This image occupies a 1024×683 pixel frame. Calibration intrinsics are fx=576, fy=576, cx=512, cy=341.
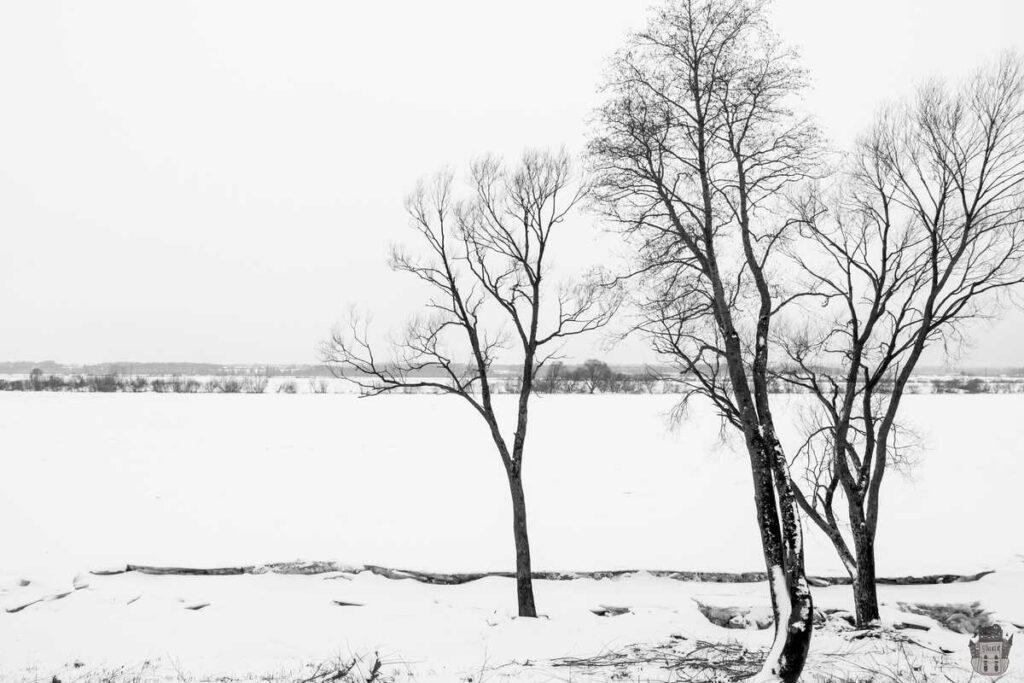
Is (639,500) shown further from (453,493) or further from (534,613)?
(534,613)

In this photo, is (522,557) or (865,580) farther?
(522,557)

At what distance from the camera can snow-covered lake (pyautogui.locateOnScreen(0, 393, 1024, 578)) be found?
19562mm

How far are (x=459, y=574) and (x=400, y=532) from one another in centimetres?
481

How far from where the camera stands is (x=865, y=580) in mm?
12055

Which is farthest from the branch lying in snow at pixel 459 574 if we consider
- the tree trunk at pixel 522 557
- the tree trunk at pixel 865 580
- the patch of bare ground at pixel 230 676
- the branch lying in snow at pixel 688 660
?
the branch lying in snow at pixel 688 660

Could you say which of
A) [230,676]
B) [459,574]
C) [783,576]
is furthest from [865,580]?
[230,676]

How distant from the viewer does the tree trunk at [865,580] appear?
39.1 feet

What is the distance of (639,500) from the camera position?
1006 inches

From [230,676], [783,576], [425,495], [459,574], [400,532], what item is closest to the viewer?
[783,576]

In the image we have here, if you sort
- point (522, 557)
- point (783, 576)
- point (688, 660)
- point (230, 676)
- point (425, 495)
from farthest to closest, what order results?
1. point (425, 495)
2. point (522, 557)
3. point (230, 676)
4. point (688, 660)
5. point (783, 576)

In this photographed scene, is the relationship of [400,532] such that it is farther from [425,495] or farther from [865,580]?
[865,580]

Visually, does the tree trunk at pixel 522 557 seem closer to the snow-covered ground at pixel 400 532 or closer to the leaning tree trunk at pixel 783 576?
the snow-covered ground at pixel 400 532

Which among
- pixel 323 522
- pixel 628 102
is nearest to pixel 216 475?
pixel 323 522

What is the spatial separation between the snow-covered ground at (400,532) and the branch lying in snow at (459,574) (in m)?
0.43
